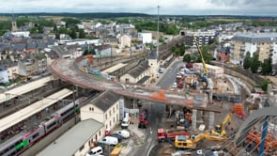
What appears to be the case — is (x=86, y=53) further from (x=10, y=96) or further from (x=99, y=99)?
(x=99, y=99)

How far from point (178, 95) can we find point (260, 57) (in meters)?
23.9

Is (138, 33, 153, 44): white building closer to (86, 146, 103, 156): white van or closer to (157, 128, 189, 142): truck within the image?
(157, 128, 189, 142): truck

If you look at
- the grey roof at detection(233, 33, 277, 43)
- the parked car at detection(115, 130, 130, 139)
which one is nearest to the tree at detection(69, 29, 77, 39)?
the grey roof at detection(233, 33, 277, 43)

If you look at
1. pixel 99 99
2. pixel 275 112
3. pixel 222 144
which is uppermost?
pixel 275 112

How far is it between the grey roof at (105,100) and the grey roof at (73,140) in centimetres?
87

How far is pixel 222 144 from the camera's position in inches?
512

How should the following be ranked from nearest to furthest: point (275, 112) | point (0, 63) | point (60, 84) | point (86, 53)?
point (275, 112) → point (60, 84) → point (0, 63) → point (86, 53)

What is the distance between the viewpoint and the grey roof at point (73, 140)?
1168 centimetres

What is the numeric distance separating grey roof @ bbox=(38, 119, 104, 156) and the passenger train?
1407mm

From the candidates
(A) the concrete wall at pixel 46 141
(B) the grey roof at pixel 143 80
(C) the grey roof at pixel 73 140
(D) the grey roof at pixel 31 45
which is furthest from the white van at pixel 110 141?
(D) the grey roof at pixel 31 45

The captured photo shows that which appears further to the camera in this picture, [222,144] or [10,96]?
[10,96]

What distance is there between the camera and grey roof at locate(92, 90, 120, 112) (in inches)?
587

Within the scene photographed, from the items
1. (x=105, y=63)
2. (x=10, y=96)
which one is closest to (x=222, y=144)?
(x=10, y=96)

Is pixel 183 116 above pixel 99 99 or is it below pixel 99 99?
below
